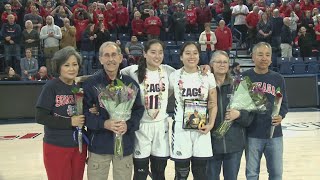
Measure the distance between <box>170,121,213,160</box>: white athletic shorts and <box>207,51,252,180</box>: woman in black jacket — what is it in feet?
0.43

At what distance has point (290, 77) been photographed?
438 inches

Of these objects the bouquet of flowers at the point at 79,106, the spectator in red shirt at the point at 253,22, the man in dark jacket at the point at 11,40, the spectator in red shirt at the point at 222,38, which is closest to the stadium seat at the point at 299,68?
the spectator in red shirt at the point at 253,22

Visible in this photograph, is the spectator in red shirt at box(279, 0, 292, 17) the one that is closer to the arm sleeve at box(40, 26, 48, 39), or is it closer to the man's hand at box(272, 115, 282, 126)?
the arm sleeve at box(40, 26, 48, 39)

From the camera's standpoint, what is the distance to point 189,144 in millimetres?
3979

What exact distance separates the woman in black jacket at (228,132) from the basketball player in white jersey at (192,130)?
0.10 metres

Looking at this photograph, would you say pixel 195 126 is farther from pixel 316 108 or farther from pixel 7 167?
pixel 316 108

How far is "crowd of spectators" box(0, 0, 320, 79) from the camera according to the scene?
11.8 metres

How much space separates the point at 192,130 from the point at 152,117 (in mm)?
377

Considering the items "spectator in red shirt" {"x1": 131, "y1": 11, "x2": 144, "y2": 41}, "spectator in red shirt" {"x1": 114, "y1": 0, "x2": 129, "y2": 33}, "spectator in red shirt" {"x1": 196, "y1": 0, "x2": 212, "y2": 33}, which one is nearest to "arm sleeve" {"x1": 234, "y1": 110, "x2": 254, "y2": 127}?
"spectator in red shirt" {"x1": 131, "y1": 11, "x2": 144, "y2": 41}

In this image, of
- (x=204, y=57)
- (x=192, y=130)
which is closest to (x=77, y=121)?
(x=192, y=130)

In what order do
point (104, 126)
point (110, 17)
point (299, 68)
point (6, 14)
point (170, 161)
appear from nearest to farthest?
point (104, 126) < point (170, 161) < point (6, 14) < point (299, 68) < point (110, 17)

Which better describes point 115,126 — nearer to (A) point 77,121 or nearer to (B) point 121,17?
(A) point 77,121

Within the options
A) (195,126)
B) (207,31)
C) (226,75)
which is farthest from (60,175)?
(207,31)

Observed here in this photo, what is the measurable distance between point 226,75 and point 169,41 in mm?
9665
